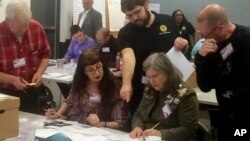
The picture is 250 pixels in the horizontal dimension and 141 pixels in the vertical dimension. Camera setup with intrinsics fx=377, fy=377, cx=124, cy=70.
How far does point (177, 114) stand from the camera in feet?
8.43

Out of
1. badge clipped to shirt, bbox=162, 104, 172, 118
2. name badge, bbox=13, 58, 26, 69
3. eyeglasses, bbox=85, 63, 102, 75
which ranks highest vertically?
eyeglasses, bbox=85, 63, 102, 75

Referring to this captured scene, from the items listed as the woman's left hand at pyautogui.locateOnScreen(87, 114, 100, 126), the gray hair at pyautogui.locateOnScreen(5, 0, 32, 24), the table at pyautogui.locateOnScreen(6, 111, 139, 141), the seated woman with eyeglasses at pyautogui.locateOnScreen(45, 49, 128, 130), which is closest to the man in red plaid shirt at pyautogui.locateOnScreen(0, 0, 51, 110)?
the gray hair at pyautogui.locateOnScreen(5, 0, 32, 24)

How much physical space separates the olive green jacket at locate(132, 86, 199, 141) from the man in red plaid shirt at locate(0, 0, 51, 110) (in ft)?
3.78

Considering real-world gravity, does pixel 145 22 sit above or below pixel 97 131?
above

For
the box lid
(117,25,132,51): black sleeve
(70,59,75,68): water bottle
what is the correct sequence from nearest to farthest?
the box lid, (117,25,132,51): black sleeve, (70,59,75,68): water bottle

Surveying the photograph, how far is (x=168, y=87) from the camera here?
2600 mm

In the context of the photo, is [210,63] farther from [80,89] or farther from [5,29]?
[5,29]

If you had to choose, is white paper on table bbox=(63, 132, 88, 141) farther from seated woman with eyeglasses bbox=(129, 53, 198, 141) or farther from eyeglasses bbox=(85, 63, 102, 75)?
eyeglasses bbox=(85, 63, 102, 75)

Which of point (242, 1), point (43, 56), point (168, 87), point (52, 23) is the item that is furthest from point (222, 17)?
point (52, 23)

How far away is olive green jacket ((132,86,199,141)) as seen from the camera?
2539 millimetres

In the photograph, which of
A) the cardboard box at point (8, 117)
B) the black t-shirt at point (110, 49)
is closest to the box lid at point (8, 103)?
the cardboard box at point (8, 117)

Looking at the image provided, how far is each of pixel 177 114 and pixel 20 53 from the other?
1.50 m

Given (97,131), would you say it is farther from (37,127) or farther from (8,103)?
(8,103)

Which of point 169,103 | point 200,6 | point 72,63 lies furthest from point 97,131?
point 200,6
